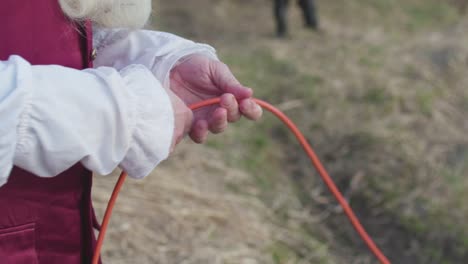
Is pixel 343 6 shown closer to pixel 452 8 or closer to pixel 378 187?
pixel 452 8

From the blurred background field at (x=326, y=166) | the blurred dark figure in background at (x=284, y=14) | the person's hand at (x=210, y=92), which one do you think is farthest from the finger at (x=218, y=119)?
the blurred dark figure in background at (x=284, y=14)

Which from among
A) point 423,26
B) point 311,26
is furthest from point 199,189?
point 423,26

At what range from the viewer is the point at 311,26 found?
4590 mm

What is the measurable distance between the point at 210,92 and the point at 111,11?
203mm

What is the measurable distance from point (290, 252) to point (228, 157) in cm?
64

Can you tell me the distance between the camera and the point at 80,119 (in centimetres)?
94

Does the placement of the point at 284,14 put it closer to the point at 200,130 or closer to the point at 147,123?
the point at 200,130

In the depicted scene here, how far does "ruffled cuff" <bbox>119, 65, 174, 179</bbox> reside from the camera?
969 mm

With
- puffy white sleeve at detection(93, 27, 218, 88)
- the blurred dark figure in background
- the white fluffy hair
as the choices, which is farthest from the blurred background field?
the white fluffy hair

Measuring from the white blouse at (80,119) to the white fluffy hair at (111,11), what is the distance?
0.32 feet

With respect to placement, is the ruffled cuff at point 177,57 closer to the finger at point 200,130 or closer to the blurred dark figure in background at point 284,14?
the finger at point 200,130

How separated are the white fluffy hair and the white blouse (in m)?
0.10

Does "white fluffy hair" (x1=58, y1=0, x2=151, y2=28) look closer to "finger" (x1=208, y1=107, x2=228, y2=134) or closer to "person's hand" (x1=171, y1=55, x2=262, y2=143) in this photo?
"person's hand" (x1=171, y1=55, x2=262, y2=143)

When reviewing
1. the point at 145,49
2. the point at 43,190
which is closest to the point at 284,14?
the point at 145,49
